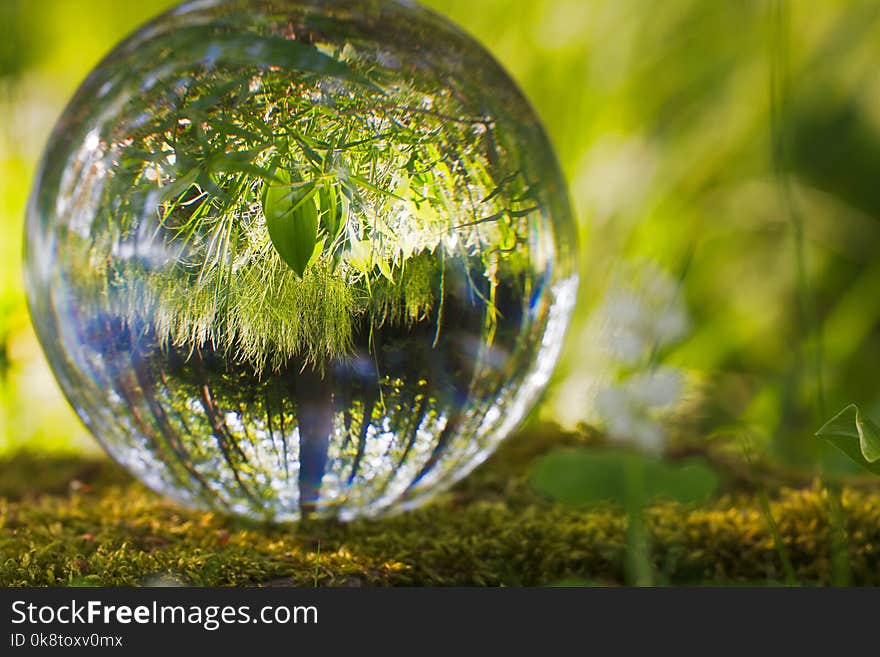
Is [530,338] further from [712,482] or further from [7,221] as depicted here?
[7,221]

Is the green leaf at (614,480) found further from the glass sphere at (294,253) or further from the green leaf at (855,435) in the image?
the green leaf at (855,435)

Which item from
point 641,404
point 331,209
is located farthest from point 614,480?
point 331,209

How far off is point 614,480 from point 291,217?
0.71 m

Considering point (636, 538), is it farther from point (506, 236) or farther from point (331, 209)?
point (331, 209)

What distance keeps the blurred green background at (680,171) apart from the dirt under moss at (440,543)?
1.65 ft

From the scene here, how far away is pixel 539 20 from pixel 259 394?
185 cm

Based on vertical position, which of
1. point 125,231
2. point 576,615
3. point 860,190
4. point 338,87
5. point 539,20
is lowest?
point 576,615

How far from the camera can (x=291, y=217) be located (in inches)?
39.2

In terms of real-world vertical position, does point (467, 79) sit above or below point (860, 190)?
below

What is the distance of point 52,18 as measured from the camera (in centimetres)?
281

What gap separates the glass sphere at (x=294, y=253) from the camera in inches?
40.0

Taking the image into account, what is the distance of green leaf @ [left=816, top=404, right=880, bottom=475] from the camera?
0.90 meters

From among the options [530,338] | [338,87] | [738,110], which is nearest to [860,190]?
[738,110]

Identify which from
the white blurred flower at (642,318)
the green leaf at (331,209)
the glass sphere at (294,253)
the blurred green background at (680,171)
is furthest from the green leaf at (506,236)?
the blurred green background at (680,171)
